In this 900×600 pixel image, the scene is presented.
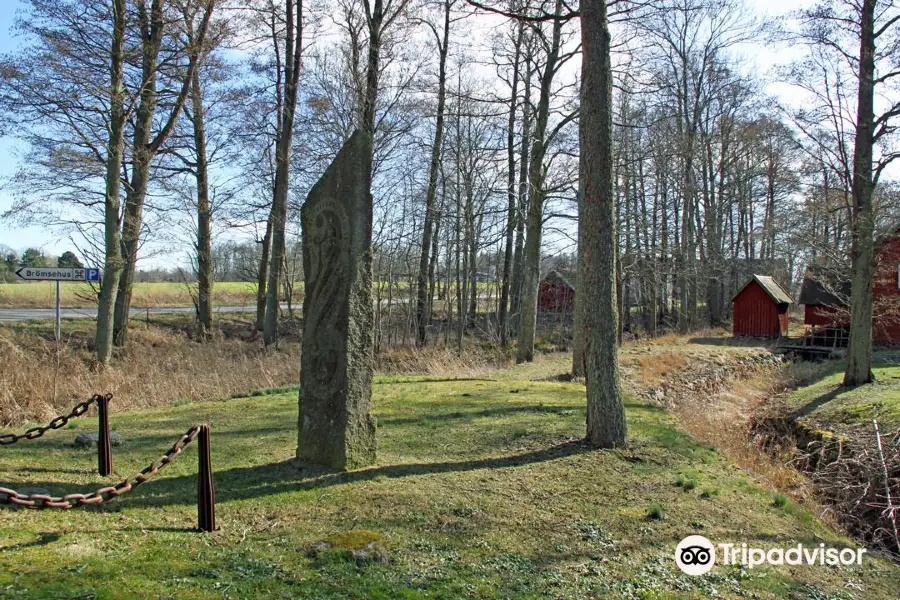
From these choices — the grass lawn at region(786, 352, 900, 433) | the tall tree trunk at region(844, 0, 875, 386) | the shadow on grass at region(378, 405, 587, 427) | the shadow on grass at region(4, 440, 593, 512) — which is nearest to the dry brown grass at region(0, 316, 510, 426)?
the shadow on grass at region(378, 405, 587, 427)

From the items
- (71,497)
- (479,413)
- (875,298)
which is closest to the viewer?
(71,497)

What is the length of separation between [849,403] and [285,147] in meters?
17.6

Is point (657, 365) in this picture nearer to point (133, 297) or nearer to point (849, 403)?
point (849, 403)

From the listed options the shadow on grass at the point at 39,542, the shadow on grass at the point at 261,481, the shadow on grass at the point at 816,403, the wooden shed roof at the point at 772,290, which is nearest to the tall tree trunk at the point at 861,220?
the shadow on grass at the point at 816,403

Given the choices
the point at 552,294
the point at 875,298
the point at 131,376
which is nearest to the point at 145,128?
the point at 131,376

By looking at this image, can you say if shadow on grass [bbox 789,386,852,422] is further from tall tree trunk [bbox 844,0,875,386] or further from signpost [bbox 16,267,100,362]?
signpost [bbox 16,267,100,362]

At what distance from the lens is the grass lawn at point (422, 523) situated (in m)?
3.55

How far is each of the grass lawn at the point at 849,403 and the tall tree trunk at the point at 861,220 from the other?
2.22 ft

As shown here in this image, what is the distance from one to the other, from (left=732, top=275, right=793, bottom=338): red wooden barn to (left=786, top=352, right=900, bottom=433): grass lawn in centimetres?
878

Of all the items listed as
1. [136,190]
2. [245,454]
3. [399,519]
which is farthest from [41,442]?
[136,190]

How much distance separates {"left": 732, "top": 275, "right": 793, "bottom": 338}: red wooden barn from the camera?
2623 cm

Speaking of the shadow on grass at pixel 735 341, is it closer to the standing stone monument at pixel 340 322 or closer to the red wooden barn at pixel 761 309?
the red wooden barn at pixel 761 309

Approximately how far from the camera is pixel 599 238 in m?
6.96

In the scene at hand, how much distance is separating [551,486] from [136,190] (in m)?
15.6
